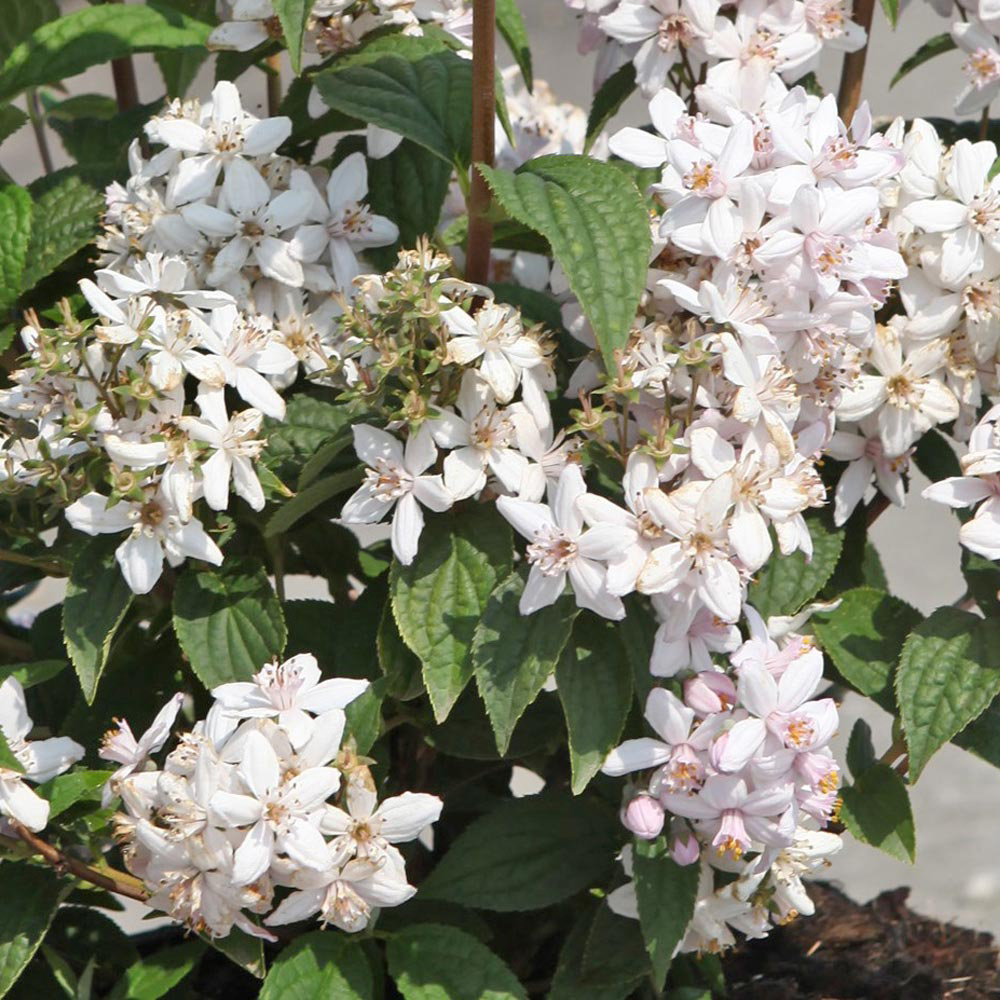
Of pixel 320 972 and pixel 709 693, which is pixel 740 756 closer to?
pixel 709 693

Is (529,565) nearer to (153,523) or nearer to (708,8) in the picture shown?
(153,523)

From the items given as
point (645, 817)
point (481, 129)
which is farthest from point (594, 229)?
point (645, 817)

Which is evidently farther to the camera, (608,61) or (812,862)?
(608,61)

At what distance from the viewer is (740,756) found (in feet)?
4.19

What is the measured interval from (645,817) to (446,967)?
0.25m

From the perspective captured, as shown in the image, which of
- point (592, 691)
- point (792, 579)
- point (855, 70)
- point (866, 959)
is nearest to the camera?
point (592, 691)

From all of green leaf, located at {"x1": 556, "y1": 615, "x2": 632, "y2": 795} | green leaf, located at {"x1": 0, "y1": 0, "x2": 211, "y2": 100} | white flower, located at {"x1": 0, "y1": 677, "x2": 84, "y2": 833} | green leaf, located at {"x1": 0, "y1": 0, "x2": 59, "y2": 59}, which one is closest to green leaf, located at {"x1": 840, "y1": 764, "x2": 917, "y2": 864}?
green leaf, located at {"x1": 556, "y1": 615, "x2": 632, "y2": 795}

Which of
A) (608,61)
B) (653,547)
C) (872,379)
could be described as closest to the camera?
(653,547)

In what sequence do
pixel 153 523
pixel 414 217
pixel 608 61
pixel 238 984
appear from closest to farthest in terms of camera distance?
A: 1. pixel 153 523
2. pixel 414 217
3. pixel 608 61
4. pixel 238 984

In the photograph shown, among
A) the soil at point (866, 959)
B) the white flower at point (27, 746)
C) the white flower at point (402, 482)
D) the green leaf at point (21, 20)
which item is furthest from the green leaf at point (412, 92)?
the soil at point (866, 959)

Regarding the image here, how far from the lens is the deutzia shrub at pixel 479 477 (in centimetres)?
130

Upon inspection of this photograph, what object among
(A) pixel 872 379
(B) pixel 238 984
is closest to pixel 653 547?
(A) pixel 872 379

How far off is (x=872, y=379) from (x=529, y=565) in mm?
366

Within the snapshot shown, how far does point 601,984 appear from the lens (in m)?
1.51
